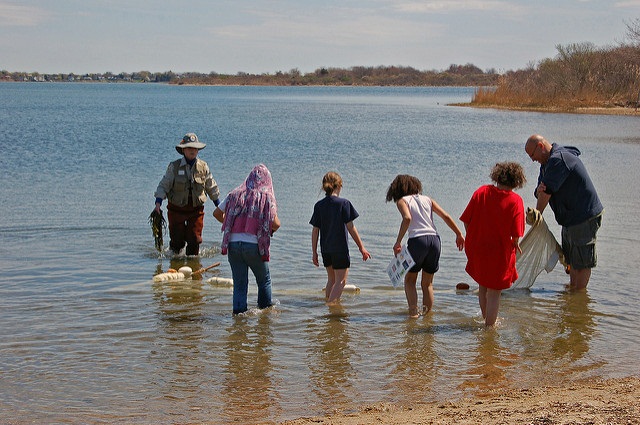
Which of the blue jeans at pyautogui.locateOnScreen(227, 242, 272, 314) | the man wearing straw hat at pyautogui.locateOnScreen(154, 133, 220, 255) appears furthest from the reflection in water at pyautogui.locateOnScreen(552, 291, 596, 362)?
the man wearing straw hat at pyautogui.locateOnScreen(154, 133, 220, 255)

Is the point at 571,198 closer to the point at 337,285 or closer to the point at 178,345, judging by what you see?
the point at 337,285

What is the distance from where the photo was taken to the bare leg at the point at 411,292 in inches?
342

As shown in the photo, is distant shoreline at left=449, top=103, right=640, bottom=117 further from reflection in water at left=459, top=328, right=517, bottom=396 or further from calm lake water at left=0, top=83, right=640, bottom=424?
reflection in water at left=459, top=328, right=517, bottom=396

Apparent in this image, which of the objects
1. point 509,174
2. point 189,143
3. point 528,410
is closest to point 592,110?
point 189,143

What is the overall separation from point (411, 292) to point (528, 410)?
317cm

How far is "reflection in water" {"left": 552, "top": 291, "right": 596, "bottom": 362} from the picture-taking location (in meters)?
7.88

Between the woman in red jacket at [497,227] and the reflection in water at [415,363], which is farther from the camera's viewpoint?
the woman in red jacket at [497,227]

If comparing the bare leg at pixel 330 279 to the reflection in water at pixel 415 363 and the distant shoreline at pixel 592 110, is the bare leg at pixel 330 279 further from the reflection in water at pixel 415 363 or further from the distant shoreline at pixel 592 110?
the distant shoreline at pixel 592 110

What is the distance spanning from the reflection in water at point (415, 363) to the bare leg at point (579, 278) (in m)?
2.35

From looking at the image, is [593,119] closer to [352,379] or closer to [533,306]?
[533,306]

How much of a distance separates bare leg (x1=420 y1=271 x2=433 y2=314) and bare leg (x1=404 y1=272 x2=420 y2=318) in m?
0.12

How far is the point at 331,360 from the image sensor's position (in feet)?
24.9

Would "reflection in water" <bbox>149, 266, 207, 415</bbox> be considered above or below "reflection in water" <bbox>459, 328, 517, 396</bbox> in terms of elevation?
below

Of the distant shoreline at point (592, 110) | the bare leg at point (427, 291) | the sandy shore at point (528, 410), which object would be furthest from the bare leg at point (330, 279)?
the distant shoreline at point (592, 110)
